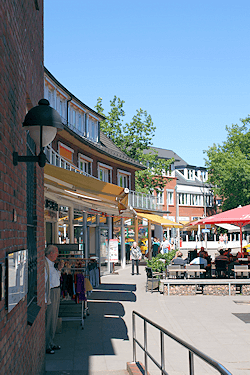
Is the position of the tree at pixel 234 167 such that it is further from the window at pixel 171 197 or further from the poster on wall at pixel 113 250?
the poster on wall at pixel 113 250

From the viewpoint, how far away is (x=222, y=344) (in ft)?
26.3

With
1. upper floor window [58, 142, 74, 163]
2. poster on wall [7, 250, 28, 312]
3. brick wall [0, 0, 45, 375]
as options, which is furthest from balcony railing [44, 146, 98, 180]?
poster on wall [7, 250, 28, 312]

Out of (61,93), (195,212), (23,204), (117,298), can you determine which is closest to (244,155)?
(195,212)

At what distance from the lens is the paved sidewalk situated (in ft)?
21.1

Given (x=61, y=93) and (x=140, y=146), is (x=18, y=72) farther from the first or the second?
(x=140, y=146)

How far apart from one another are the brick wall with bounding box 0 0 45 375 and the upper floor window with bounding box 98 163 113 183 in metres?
20.4

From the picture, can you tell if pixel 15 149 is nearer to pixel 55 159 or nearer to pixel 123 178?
pixel 55 159

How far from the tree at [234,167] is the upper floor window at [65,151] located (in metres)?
35.6

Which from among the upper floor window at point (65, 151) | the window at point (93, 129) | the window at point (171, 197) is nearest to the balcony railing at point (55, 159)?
the upper floor window at point (65, 151)

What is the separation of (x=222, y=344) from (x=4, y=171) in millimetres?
6009

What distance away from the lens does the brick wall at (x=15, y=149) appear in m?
3.33

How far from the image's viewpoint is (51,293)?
771cm

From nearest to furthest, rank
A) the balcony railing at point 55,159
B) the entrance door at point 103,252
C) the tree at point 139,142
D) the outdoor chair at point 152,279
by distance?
the balcony railing at point 55,159
the outdoor chair at point 152,279
the entrance door at point 103,252
the tree at point 139,142

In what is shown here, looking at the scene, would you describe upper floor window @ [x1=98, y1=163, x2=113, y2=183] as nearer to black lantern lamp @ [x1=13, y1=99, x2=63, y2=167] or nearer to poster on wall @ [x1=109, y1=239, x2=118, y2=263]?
poster on wall @ [x1=109, y1=239, x2=118, y2=263]
